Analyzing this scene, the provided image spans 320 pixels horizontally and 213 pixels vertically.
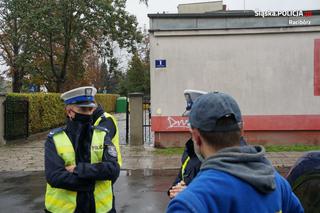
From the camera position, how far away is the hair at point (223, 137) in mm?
1811

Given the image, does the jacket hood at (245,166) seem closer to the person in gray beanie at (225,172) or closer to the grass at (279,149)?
the person in gray beanie at (225,172)

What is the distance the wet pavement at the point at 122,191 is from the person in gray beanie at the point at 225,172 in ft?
18.8

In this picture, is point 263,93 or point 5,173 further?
point 263,93

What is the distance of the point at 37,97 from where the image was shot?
64.7 feet

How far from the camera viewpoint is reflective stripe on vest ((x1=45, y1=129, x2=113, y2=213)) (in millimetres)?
3506

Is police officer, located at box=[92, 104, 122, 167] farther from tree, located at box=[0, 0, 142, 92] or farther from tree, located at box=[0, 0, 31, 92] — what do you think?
tree, located at box=[0, 0, 31, 92]

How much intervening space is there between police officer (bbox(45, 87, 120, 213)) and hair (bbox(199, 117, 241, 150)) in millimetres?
1777

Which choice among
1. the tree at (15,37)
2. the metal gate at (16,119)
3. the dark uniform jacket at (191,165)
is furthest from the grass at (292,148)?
the tree at (15,37)

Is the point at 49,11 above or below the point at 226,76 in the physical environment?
above

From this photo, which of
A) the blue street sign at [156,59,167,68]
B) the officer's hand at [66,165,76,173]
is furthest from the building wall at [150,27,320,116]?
the officer's hand at [66,165,76,173]

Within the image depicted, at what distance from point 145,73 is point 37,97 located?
36183 millimetres

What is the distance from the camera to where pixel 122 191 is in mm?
8984

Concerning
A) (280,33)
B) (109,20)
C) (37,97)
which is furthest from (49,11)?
(280,33)

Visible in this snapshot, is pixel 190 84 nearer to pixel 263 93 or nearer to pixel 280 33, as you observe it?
pixel 263 93
